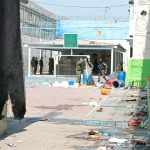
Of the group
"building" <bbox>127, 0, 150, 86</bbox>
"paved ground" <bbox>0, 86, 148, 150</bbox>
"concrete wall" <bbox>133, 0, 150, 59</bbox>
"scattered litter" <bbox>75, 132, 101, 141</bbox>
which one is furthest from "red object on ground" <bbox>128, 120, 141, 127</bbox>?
"concrete wall" <bbox>133, 0, 150, 59</bbox>

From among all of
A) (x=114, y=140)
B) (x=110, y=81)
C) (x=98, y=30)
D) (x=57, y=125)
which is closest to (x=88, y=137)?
(x=114, y=140)

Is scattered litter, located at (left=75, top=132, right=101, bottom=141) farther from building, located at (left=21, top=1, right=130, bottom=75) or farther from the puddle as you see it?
building, located at (left=21, top=1, right=130, bottom=75)

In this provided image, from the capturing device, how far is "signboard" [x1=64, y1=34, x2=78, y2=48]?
41.8 m

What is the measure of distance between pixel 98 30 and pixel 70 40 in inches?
796

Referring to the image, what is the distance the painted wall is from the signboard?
1806 cm

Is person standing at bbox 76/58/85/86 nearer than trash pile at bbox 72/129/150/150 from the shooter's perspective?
No

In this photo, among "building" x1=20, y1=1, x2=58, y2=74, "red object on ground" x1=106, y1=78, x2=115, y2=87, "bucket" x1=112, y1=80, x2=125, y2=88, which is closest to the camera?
"bucket" x1=112, y1=80, x2=125, y2=88

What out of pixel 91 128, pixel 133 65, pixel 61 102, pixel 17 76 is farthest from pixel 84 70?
pixel 17 76

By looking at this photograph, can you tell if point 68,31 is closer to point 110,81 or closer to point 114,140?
point 110,81

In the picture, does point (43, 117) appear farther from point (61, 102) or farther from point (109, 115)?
point (61, 102)

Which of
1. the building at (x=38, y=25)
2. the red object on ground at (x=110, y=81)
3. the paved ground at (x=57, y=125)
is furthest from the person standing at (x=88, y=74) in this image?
the building at (x=38, y=25)

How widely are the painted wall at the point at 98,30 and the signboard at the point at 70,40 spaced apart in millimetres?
18059

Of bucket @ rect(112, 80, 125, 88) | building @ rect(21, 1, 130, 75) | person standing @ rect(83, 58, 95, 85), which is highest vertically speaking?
building @ rect(21, 1, 130, 75)

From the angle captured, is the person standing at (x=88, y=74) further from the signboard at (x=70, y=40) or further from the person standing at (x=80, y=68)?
the signboard at (x=70, y=40)
